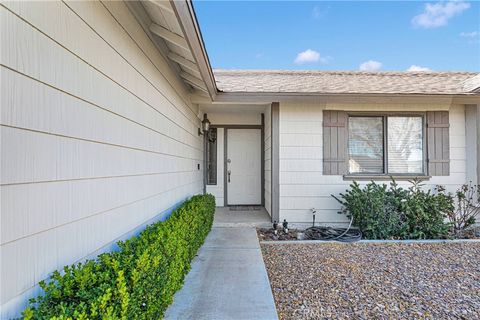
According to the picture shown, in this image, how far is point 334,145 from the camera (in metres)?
5.10

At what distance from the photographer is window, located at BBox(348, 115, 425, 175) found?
516 centimetres

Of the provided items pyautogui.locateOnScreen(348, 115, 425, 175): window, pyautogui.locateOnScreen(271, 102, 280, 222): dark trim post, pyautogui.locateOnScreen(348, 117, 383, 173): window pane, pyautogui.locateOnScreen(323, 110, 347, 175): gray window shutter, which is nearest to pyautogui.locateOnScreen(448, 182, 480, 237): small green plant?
pyautogui.locateOnScreen(348, 115, 425, 175): window

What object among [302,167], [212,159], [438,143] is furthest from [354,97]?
[212,159]

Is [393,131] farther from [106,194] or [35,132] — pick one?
[35,132]

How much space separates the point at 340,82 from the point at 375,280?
4000mm

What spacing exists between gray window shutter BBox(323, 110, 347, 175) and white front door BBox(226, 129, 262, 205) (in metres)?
2.16

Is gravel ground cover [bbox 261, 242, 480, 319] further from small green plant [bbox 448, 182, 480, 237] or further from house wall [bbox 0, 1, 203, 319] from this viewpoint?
house wall [bbox 0, 1, 203, 319]

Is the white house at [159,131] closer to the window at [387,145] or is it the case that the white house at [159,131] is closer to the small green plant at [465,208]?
the window at [387,145]

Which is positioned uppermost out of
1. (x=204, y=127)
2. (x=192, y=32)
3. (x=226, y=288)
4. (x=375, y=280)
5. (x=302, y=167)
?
(x=192, y=32)

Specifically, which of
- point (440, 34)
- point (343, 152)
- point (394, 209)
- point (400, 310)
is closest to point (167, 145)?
point (400, 310)

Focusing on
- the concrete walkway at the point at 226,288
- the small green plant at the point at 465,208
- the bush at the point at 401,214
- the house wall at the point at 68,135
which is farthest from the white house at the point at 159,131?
the concrete walkway at the point at 226,288

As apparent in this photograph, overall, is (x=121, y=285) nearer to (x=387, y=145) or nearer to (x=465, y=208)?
(x=387, y=145)

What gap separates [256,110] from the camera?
6.38 meters

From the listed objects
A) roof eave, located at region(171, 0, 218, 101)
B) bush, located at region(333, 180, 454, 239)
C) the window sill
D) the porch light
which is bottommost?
bush, located at region(333, 180, 454, 239)
